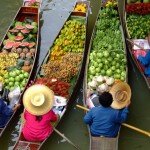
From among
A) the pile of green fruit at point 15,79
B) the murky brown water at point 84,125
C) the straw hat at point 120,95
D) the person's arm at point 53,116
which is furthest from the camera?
the pile of green fruit at point 15,79

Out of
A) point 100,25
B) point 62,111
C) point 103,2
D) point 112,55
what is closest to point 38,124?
point 62,111

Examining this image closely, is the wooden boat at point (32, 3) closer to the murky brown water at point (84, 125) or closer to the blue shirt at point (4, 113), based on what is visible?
the murky brown water at point (84, 125)

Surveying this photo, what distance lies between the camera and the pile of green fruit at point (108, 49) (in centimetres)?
978

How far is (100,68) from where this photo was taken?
9789 millimetres

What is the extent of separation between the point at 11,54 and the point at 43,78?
3.70ft

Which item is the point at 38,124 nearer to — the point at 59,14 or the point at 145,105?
the point at 145,105

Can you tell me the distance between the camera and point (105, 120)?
26.8 feet

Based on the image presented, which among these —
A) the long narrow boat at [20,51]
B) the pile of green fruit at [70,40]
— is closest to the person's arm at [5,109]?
the long narrow boat at [20,51]

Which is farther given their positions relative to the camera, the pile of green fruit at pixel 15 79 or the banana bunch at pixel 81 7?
the banana bunch at pixel 81 7

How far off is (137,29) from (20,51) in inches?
113

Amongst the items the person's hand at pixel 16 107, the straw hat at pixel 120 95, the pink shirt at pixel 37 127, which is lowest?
the pink shirt at pixel 37 127

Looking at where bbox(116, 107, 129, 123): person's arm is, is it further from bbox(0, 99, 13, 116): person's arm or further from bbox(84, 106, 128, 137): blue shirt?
bbox(0, 99, 13, 116): person's arm

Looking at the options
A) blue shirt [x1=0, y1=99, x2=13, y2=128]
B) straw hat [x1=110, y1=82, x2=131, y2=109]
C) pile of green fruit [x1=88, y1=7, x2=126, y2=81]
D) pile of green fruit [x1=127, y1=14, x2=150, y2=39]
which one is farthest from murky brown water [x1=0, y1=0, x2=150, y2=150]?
straw hat [x1=110, y1=82, x2=131, y2=109]

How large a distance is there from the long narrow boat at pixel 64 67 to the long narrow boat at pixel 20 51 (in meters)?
0.32
